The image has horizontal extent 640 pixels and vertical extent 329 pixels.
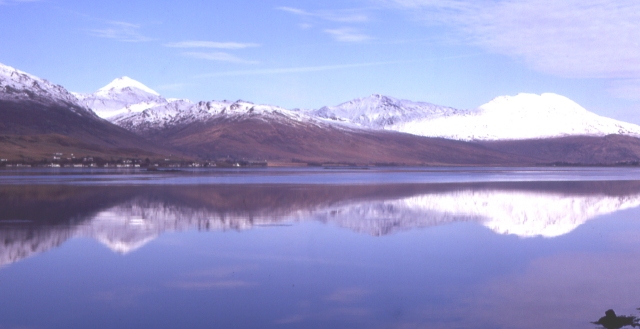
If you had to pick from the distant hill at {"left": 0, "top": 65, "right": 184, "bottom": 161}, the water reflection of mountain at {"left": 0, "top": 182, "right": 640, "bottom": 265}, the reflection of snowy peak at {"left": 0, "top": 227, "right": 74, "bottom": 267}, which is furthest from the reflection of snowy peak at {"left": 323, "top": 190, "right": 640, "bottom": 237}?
the distant hill at {"left": 0, "top": 65, "right": 184, "bottom": 161}

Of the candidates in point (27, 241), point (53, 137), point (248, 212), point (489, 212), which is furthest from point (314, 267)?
point (53, 137)

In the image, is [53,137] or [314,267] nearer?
[314,267]

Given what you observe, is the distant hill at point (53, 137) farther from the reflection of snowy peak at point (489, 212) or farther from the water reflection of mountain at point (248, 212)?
the reflection of snowy peak at point (489, 212)

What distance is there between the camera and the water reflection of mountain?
81.3ft

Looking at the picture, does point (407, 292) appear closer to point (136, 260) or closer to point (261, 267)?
point (261, 267)

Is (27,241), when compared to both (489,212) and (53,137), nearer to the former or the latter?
(489,212)

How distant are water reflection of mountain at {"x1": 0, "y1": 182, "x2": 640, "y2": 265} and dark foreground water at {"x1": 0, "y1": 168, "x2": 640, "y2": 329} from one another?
0.11 m

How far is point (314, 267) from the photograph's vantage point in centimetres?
1828

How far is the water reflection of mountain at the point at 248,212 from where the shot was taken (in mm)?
24794

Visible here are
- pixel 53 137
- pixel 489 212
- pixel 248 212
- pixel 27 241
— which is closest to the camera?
pixel 27 241

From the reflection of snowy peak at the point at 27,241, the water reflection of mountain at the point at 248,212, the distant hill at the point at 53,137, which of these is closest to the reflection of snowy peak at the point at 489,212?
the water reflection of mountain at the point at 248,212

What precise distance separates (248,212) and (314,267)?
48.0ft

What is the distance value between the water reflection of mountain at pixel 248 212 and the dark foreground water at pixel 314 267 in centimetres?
11

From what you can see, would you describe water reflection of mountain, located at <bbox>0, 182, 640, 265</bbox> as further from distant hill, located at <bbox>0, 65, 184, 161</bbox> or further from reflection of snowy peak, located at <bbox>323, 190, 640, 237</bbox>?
distant hill, located at <bbox>0, 65, 184, 161</bbox>
